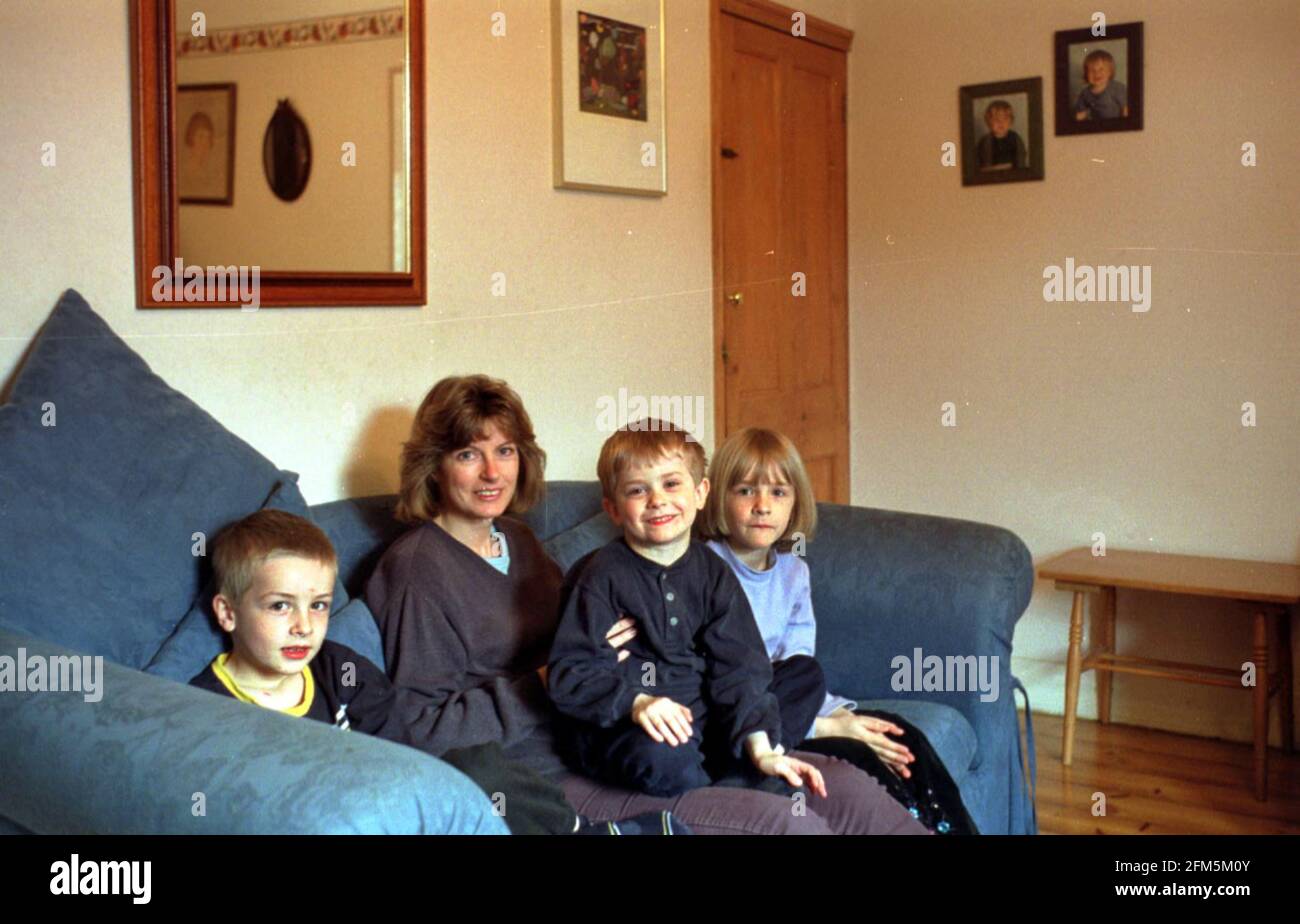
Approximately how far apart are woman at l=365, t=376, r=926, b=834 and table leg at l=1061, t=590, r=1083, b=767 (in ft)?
5.08

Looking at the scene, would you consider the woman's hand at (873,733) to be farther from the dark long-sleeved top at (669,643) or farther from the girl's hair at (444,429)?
the girl's hair at (444,429)

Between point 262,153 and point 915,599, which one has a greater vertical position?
point 262,153

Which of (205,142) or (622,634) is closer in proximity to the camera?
(622,634)

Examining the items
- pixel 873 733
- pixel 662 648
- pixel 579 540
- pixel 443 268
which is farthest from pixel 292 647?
pixel 443 268

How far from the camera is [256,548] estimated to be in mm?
1705

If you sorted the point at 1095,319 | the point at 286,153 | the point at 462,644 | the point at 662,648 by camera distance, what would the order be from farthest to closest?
the point at 1095,319
the point at 286,153
the point at 462,644
the point at 662,648

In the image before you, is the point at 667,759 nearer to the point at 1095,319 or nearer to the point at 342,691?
the point at 342,691

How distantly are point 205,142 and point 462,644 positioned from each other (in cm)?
87

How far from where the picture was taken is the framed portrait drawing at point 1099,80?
3412 mm

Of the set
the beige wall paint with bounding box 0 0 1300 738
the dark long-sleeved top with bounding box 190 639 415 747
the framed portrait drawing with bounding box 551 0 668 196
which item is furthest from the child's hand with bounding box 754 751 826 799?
the framed portrait drawing with bounding box 551 0 668 196

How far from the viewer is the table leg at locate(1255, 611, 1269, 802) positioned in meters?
2.96

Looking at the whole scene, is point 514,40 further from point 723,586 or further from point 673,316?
point 723,586
